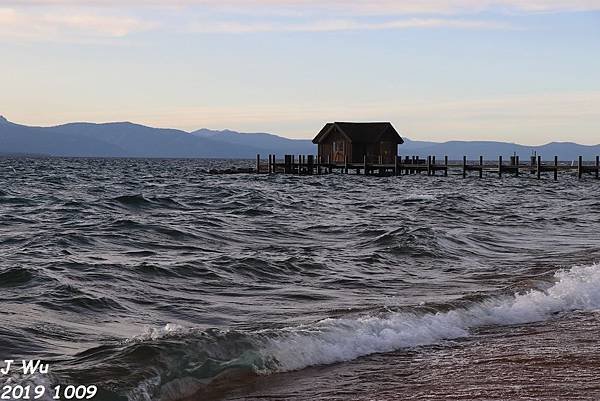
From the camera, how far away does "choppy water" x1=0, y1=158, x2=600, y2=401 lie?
845 cm

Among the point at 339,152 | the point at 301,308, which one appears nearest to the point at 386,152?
the point at 339,152

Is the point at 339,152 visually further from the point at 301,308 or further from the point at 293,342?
the point at 293,342

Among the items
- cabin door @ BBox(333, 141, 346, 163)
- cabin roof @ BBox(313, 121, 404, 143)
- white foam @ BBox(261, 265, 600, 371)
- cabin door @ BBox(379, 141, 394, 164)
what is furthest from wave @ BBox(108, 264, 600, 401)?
cabin door @ BBox(333, 141, 346, 163)

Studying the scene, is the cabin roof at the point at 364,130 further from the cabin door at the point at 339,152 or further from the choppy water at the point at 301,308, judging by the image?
the choppy water at the point at 301,308

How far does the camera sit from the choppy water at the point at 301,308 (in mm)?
8445

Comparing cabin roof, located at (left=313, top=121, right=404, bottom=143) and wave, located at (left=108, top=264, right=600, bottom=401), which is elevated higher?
cabin roof, located at (left=313, top=121, right=404, bottom=143)

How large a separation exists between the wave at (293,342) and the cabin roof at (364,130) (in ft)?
189

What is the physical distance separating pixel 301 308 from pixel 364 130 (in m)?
58.9

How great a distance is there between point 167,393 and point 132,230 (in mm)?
14775

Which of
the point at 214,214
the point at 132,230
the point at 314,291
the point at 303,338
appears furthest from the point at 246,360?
the point at 214,214

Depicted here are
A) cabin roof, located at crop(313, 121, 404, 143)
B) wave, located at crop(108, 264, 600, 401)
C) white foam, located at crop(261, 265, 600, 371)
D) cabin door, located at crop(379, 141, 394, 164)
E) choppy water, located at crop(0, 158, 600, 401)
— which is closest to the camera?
choppy water, located at crop(0, 158, 600, 401)

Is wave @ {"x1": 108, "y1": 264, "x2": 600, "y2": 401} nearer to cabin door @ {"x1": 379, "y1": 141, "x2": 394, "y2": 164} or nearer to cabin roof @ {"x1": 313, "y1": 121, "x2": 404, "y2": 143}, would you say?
cabin roof @ {"x1": 313, "y1": 121, "x2": 404, "y2": 143}

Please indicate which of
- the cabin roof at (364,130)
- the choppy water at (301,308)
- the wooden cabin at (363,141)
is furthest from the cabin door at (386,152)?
the choppy water at (301,308)

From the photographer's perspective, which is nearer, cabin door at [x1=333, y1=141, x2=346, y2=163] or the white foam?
the white foam
